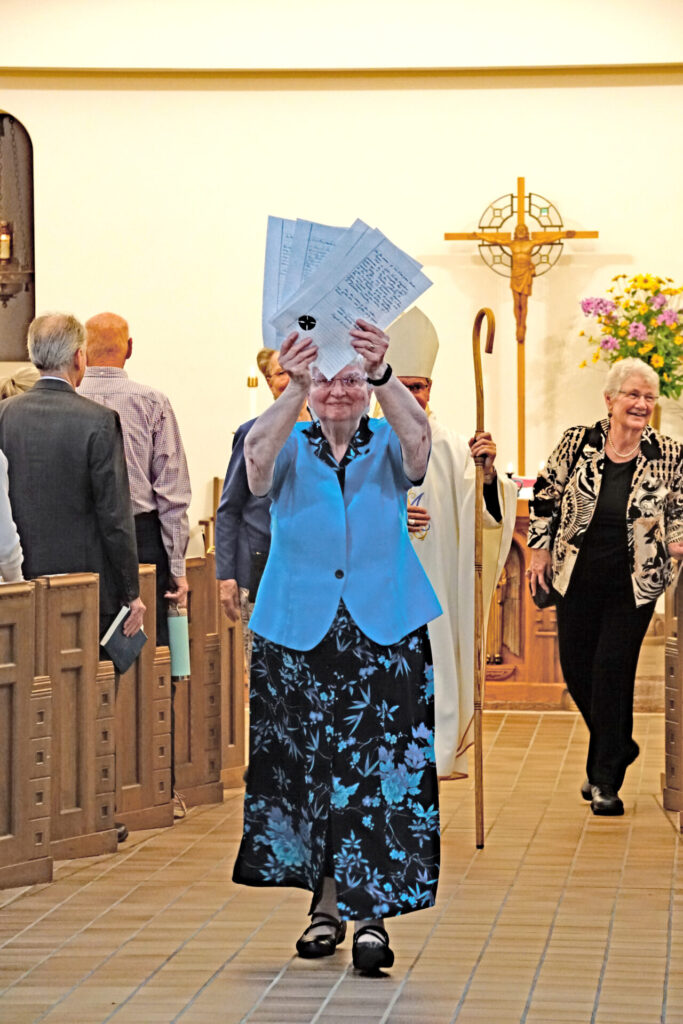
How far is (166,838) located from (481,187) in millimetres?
5973

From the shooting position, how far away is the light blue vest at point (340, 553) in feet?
13.7

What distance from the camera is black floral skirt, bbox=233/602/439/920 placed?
4.15 metres

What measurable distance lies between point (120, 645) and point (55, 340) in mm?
1099

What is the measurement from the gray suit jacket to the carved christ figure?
5273 mm

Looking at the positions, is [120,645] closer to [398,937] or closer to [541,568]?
[398,937]

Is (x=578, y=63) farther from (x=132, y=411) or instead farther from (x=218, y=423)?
(x=132, y=411)

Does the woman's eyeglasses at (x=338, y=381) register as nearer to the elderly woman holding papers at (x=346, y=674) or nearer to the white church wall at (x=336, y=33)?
the elderly woman holding papers at (x=346, y=674)

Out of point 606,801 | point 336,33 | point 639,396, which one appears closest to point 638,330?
point 336,33

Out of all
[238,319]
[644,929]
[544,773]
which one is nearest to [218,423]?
[238,319]

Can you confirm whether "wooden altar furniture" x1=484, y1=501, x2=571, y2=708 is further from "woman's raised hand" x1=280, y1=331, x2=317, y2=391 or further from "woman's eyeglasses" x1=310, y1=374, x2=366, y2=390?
"woman's raised hand" x1=280, y1=331, x2=317, y2=391

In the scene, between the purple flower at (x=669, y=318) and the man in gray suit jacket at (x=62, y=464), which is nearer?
the man in gray suit jacket at (x=62, y=464)

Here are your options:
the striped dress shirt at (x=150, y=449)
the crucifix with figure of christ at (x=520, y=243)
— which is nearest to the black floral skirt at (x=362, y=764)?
the striped dress shirt at (x=150, y=449)

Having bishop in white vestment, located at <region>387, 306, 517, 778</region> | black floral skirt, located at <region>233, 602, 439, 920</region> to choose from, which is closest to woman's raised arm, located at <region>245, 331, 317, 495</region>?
black floral skirt, located at <region>233, 602, 439, 920</region>

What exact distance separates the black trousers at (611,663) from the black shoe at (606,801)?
1.0 inches
